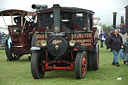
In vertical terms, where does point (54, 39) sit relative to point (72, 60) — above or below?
above

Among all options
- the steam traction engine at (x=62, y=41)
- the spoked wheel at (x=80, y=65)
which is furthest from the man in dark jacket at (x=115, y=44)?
the spoked wheel at (x=80, y=65)

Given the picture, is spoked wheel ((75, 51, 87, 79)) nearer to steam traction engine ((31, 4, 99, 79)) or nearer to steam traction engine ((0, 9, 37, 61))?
steam traction engine ((31, 4, 99, 79))

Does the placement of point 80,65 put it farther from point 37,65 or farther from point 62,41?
point 37,65

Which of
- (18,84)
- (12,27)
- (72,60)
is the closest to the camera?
(18,84)

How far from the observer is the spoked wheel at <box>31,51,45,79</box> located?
7.72m

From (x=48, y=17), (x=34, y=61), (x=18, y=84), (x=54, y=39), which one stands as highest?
(x=48, y=17)

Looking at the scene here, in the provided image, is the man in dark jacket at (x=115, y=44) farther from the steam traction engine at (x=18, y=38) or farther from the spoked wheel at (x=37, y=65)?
the steam traction engine at (x=18, y=38)

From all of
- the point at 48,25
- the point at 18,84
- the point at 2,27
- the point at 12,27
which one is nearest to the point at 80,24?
the point at 48,25

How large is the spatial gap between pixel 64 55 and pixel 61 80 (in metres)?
0.76

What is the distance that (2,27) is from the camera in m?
30.9

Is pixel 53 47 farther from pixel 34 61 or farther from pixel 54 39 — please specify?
pixel 34 61

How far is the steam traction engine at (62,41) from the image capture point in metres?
7.66

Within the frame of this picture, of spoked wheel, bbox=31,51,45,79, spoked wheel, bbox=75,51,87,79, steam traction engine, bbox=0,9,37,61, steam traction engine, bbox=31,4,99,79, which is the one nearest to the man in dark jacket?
steam traction engine, bbox=31,4,99,79

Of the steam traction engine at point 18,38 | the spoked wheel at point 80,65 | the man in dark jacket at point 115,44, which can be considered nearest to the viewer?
the spoked wheel at point 80,65
